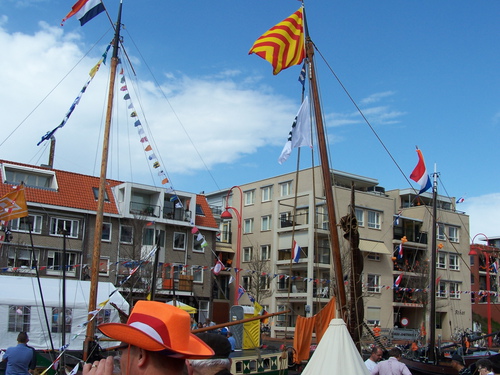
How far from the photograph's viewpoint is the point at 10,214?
1772cm

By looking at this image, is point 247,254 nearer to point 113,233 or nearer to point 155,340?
point 113,233

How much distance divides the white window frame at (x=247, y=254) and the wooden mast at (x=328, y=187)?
44288 millimetres

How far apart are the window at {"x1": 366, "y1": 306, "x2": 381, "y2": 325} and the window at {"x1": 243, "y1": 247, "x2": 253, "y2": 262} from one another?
12038 mm

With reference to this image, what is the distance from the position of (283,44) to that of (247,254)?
45261 mm

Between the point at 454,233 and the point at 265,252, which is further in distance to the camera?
the point at 454,233

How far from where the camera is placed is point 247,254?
58125mm

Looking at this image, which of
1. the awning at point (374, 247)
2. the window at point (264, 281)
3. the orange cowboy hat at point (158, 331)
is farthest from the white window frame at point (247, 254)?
the orange cowboy hat at point (158, 331)

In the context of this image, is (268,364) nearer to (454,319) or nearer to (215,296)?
(215,296)

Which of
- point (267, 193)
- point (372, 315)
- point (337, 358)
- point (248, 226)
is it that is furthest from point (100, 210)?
point (248, 226)

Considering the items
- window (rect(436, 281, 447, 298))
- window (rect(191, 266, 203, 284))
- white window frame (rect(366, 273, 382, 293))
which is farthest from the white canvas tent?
window (rect(436, 281, 447, 298))

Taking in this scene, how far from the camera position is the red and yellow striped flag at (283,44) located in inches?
537

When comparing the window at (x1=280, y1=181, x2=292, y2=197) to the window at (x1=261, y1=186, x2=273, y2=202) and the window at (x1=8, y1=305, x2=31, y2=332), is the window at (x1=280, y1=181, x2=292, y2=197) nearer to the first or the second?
the window at (x1=261, y1=186, x2=273, y2=202)

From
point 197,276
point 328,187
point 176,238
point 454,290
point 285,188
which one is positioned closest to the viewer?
point 328,187

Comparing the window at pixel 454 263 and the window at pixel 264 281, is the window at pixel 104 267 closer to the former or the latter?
the window at pixel 264 281
